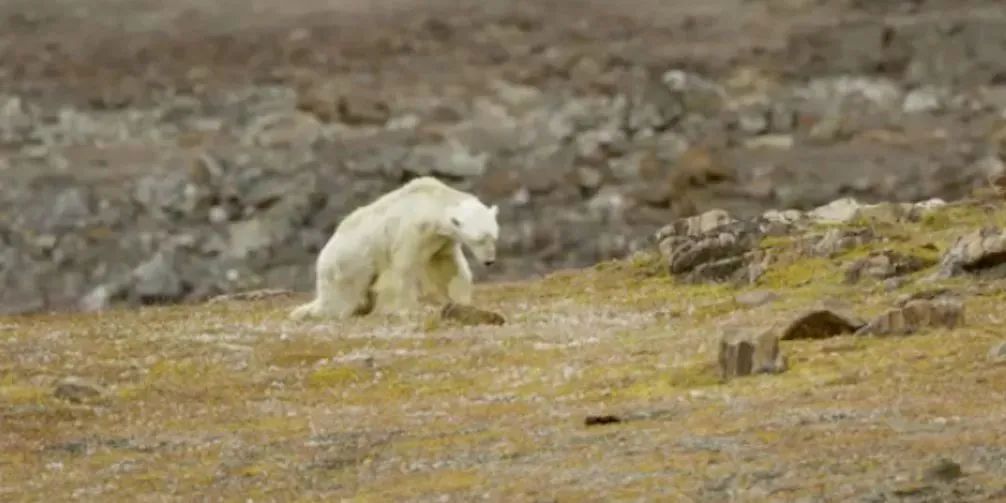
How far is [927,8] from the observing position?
285ft

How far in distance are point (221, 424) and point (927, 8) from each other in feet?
219

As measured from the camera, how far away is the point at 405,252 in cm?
3353

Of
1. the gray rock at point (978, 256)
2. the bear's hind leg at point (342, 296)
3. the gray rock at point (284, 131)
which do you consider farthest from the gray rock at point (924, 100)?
the bear's hind leg at point (342, 296)

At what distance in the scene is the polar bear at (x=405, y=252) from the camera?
33.5m

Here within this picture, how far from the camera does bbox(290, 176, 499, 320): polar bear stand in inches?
1319

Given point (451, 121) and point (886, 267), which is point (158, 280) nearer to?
point (451, 121)

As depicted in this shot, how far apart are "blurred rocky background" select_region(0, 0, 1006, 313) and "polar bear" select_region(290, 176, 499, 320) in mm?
24899

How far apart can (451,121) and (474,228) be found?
43.6 metres

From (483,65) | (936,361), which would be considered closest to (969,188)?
(483,65)

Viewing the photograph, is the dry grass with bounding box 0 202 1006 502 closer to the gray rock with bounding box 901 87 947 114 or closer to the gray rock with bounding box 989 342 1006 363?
the gray rock with bounding box 989 342 1006 363

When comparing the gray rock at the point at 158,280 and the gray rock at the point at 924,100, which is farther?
the gray rock at the point at 924,100

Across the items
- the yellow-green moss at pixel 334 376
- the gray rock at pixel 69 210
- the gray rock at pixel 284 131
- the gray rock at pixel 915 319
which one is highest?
the gray rock at pixel 284 131

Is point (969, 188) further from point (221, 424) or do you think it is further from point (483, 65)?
point (221, 424)

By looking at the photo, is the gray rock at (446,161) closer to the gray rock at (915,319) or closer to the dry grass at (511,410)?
the dry grass at (511,410)
